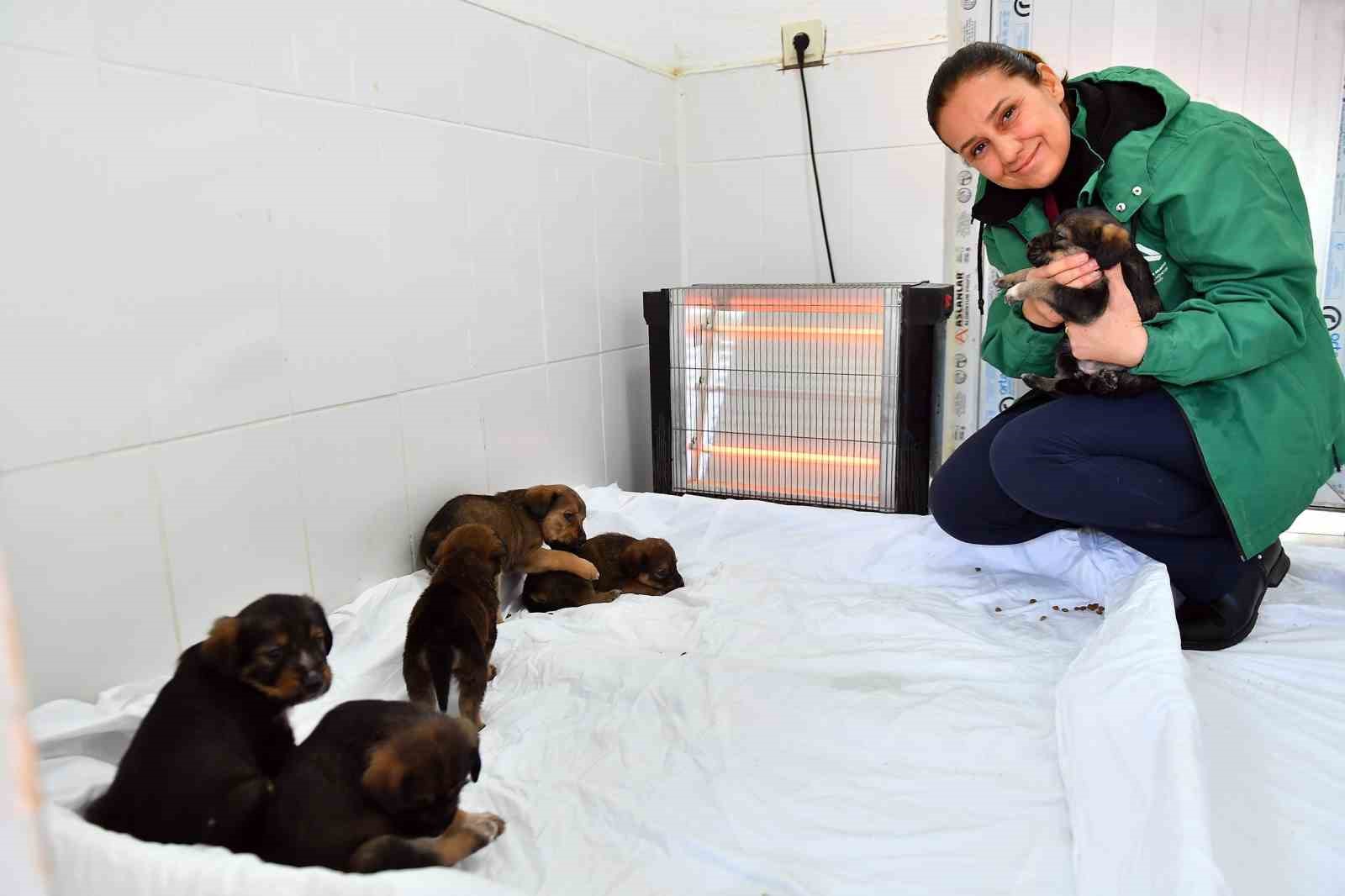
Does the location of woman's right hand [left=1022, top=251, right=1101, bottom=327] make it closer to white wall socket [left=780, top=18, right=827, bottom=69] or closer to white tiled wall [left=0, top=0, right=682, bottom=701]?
white tiled wall [left=0, top=0, right=682, bottom=701]

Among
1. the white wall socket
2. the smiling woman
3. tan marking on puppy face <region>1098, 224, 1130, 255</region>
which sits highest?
the white wall socket

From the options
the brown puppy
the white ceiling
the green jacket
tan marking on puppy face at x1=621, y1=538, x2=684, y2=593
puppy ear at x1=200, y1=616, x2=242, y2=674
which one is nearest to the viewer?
puppy ear at x1=200, y1=616, x2=242, y2=674

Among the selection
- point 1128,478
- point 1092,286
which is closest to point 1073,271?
point 1092,286

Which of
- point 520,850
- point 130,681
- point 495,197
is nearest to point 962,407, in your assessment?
point 495,197

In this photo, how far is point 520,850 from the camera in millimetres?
1294

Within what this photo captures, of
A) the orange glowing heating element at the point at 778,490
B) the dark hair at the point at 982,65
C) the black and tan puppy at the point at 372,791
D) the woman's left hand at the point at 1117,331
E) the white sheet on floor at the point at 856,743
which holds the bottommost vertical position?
the white sheet on floor at the point at 856,743

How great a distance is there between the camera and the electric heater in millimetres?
2709

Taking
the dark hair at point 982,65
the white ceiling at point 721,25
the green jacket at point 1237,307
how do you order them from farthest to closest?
1. the white ceiling at point 721,25
2. the dark hair at point 982,65
3. the green jacket at point 1237,307

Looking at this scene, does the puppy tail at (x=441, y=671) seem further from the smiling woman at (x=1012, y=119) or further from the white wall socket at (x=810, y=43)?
the white wall socket at (x=810, y=43)

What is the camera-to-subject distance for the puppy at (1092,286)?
1740 mm

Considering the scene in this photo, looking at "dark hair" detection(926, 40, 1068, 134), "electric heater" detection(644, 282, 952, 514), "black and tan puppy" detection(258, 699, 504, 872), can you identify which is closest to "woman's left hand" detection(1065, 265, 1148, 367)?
"dark hair" detection(926, 40, 1068, 134)

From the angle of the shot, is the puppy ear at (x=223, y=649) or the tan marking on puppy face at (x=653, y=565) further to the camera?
the tan marking on puppy face at (x=653, y=565)

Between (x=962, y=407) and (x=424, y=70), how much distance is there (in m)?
2.07

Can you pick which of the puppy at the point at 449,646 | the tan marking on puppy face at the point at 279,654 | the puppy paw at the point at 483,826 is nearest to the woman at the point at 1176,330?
the puppy at the point at 449,646
